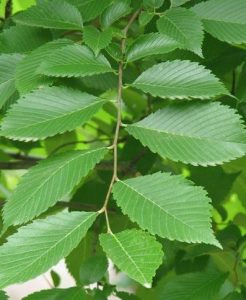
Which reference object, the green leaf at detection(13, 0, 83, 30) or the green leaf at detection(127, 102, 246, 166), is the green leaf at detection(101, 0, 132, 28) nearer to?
the green leaf at detection(13, 0, 83, 30)

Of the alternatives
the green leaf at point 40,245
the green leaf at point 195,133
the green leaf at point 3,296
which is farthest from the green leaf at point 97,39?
the green leaf at point 3,296

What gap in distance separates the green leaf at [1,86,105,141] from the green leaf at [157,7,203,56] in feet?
0.42

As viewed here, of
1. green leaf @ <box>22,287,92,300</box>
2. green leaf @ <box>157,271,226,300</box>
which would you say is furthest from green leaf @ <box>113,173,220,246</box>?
green leaf @ <box>157,271,226,300</box>

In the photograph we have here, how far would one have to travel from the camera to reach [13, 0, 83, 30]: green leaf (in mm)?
808

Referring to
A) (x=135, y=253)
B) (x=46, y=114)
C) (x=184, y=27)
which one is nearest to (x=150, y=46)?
(x=184, y=27)

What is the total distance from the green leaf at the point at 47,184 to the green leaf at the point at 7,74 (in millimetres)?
140

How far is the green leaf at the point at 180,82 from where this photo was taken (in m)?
0.71

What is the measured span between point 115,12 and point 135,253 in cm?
35

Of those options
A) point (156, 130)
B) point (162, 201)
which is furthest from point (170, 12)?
point (162, 201)

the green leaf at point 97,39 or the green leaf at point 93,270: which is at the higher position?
the green leaf at point 97,39

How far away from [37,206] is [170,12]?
0.31m

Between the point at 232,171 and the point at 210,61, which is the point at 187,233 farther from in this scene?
the point at 232,171

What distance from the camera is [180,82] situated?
732 millimetres

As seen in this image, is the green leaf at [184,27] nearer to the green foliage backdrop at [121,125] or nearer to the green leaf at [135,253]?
the green foliage backdrop at [121,125]
